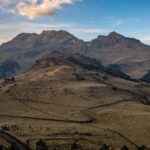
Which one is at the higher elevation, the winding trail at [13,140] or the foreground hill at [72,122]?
the winding trail at [13,140]

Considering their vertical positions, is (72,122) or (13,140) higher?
(13,140)

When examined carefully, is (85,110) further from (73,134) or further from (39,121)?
(73,134)

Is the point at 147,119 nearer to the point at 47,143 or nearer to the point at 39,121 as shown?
the point at 39,121

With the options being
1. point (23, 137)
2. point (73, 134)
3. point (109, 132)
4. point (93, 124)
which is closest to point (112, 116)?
point (93, 124)

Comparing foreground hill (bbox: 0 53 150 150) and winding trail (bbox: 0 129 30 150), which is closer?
winding trail (bbox: 0 129 30 150)

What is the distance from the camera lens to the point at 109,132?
125 m

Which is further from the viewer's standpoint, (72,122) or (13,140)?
(72,122)

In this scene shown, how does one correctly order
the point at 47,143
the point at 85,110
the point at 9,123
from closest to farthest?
the point at 47,143 < the point at 9,123 < the point at 85,110

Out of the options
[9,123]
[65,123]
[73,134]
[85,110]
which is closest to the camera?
[73,134]

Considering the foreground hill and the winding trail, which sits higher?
the winding trail

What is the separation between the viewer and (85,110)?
17300 cm

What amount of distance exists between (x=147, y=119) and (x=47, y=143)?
48930 mm

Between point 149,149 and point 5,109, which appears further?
point 5,109

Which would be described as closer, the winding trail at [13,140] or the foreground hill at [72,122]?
the winding trail at [13,140]
